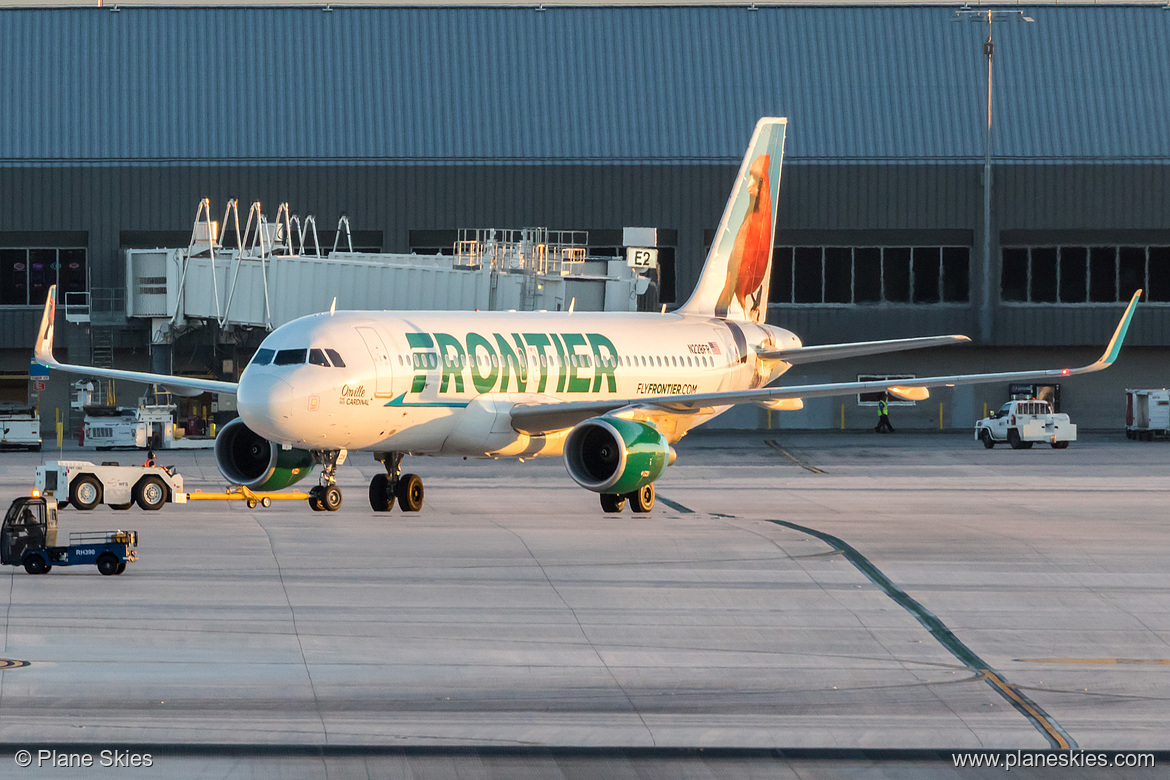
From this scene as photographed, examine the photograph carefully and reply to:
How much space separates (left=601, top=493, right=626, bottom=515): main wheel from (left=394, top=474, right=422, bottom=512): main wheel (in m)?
4.44

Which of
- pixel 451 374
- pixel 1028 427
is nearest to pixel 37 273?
pixel 1028 427

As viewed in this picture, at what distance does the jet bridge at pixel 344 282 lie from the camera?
63.2m

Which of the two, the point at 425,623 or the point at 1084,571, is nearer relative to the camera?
the point at 425,623

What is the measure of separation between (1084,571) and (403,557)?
12.1 m

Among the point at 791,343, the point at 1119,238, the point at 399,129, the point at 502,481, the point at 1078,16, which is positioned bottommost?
the point at 502,481

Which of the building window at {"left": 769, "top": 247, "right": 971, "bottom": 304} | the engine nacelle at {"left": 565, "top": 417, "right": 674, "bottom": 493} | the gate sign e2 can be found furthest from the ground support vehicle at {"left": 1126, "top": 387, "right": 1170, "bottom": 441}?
the engine nacelle at {"left": 565, "top": 417, "right": 674, "bottom": 493}

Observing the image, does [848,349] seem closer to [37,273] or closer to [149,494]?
[149,494]

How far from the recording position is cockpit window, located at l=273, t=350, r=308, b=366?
34844mm

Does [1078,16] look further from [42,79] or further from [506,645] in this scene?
[506,645]

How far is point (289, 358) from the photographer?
34969mm

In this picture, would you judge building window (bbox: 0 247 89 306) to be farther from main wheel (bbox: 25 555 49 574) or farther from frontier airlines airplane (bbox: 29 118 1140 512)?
main wheel (bbox: 25 555 49 574)

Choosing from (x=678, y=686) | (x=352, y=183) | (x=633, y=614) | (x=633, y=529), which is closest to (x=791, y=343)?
(x=633, y=529)

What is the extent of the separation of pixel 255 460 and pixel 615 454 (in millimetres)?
8937

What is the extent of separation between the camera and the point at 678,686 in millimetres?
18312
